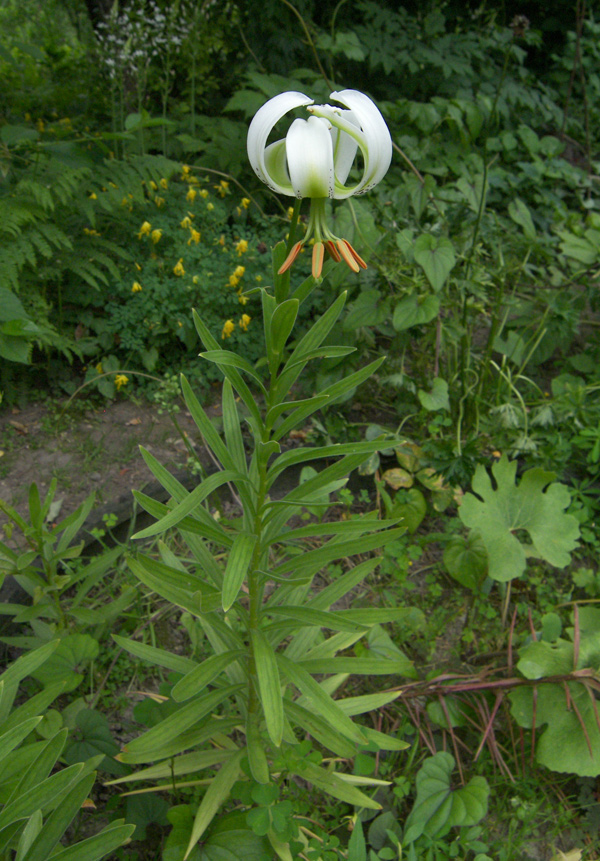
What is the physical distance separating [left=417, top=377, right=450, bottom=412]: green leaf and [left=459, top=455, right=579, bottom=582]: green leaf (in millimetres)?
332

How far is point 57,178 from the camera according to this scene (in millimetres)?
2100

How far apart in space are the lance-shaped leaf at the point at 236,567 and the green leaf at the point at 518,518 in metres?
0.80

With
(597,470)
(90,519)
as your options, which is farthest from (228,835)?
(597,470)

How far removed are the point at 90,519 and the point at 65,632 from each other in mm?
465

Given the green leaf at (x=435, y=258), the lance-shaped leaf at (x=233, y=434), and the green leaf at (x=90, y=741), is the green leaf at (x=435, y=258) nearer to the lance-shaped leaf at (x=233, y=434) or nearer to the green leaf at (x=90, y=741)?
the lance-shaped leaf at (x=233, y=434)

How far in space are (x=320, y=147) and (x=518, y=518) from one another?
128 cm

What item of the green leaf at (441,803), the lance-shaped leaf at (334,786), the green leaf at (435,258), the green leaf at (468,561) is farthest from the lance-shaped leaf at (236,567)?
the green leaf at (435,258)

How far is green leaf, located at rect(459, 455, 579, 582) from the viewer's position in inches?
62.6

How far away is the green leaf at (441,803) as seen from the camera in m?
1.30

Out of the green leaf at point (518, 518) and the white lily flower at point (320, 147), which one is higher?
the white lily flower at point (320, 147)

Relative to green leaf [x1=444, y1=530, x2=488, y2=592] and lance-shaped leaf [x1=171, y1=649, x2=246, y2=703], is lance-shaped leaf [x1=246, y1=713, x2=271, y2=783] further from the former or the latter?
green leaf [x1=444, y1=530, x2=488, y2=592]

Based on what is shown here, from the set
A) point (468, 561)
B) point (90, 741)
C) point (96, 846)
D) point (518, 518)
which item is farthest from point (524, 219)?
point (96, 846)

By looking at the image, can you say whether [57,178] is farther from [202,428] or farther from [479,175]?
[479,175]

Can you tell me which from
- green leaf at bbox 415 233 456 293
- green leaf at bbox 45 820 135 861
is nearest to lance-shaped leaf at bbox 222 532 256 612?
green leaf at bbox 45 820 135 861
